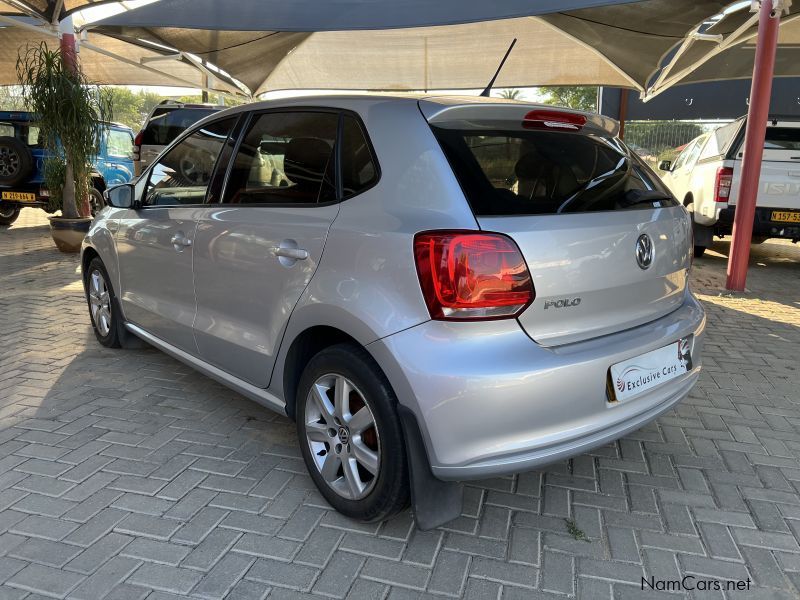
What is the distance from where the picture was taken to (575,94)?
108 feet

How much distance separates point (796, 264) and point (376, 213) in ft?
28.8

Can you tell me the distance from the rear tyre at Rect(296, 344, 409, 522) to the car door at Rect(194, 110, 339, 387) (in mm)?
313

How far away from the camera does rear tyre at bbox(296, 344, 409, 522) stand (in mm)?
2201

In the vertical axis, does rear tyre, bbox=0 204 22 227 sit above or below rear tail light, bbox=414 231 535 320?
below

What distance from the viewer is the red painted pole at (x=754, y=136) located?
645 cm

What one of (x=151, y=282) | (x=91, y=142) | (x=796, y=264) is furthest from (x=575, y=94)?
(x=151, y=282)

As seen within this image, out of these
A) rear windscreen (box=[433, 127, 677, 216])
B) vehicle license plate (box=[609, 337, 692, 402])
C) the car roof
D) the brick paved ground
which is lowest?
the brick paved ground

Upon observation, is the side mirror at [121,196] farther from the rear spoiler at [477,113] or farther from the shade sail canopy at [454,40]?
the shade sail canopy at [454,40]

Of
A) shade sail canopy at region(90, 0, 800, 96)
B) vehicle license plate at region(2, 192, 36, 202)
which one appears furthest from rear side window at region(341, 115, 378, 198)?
vehicle license plate at region(2, 192, 36, 202)

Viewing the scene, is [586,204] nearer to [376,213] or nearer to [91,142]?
[376,213]

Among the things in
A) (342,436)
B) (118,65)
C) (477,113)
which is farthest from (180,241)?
(118,65)

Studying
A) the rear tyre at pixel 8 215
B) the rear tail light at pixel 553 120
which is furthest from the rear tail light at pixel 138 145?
the rear tail light at pixel 553 120

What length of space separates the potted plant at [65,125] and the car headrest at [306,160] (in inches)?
252

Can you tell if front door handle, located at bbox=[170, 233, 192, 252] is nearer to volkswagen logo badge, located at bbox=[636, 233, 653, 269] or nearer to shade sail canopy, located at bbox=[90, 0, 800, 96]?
volkswagen logo badge, located at bbox=[636, 233, 653, 269]
